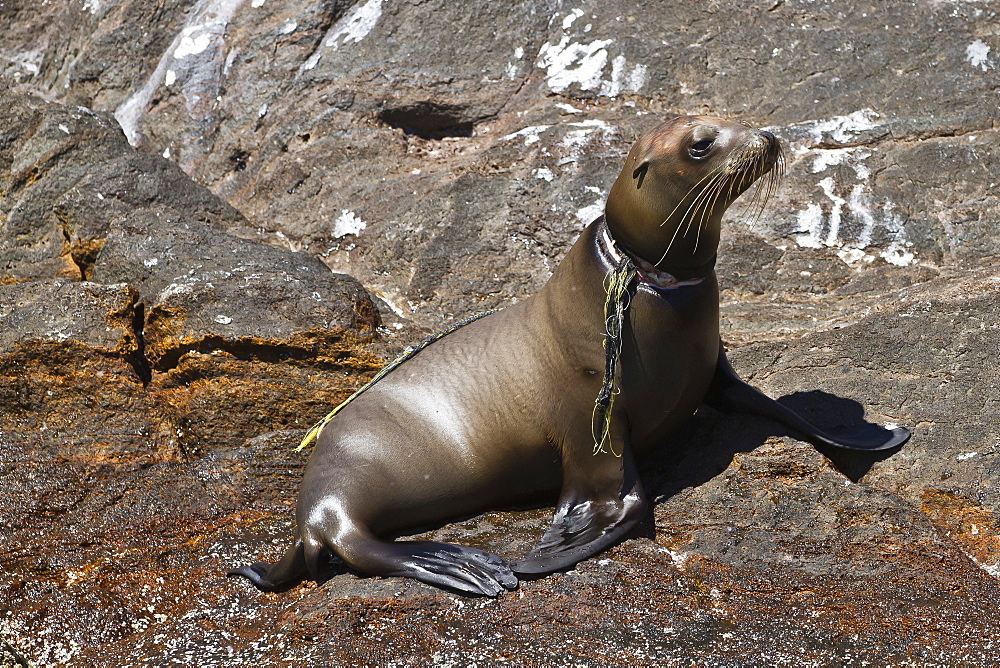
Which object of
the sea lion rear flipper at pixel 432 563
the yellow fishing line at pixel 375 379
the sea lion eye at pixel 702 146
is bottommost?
the sea lion rear flipper at pixel 432 563

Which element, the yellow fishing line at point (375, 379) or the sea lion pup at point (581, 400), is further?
the yellow fishing line at point (375, 379)

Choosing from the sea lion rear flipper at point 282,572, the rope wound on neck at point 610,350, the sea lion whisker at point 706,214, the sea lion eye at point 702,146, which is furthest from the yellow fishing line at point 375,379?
the sea lion eye at point 702,146

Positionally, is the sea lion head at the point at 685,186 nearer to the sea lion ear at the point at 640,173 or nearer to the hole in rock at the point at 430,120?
the sea lion ear at the point at 640,173

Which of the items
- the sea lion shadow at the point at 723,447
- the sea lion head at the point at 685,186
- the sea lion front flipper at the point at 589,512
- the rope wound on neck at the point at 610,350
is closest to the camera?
the sea lion front flipper at the point at 589,512

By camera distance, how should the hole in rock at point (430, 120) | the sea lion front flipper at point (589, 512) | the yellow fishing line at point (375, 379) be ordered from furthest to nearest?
the hole in rock at point (430, 120) → the yellow fishing line at point (375, 379) → the sea lion front flipper at point (589, 512)

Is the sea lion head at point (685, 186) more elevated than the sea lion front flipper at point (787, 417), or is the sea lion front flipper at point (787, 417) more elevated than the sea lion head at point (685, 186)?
the sea lion head at point (685, 186)

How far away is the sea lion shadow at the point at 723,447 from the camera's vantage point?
4390 millimetres

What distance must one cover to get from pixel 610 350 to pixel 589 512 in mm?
645

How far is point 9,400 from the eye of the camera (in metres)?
5.02

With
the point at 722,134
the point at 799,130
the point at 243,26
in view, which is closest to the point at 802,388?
the point at 722,134

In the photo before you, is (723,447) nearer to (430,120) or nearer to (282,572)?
(282,572)

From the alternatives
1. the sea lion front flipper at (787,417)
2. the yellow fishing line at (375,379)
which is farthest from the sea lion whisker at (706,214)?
the yellow fishing line at (375,379)

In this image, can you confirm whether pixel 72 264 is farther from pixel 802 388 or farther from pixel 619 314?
pixel 802 388

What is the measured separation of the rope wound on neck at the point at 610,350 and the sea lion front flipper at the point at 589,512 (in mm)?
73
